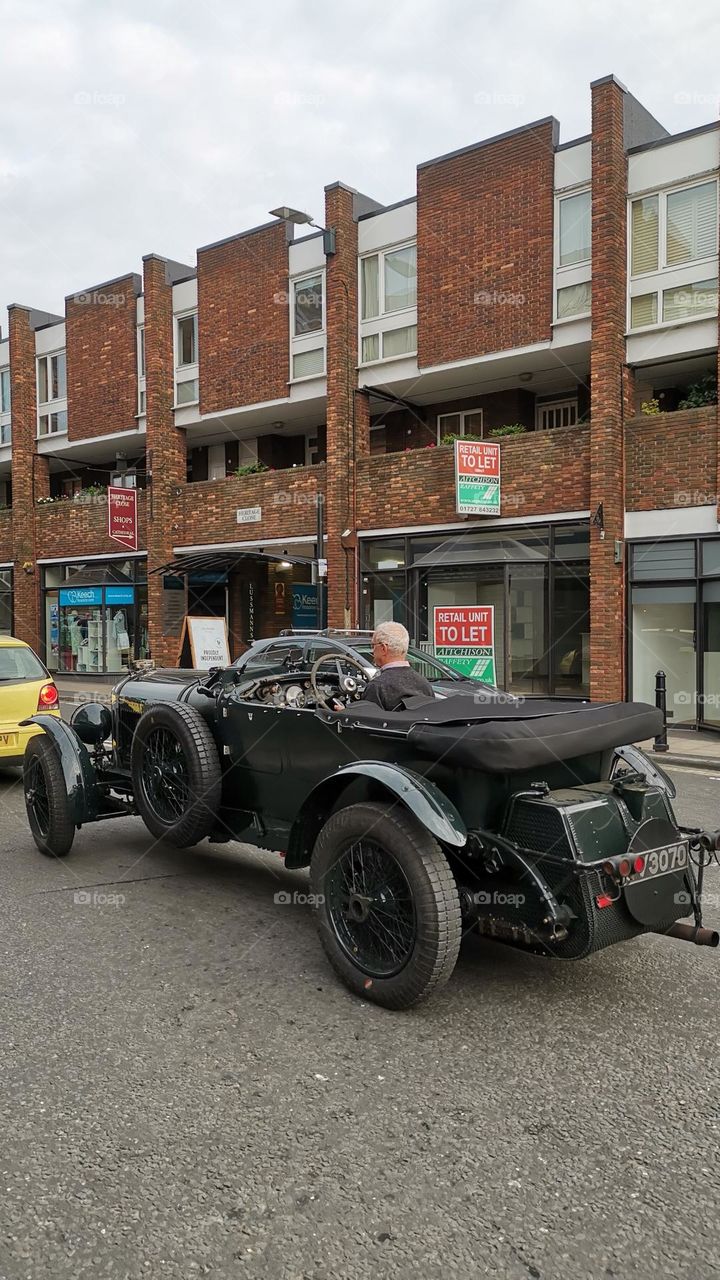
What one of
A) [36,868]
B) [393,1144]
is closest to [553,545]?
[36,868]

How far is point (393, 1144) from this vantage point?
276 cm

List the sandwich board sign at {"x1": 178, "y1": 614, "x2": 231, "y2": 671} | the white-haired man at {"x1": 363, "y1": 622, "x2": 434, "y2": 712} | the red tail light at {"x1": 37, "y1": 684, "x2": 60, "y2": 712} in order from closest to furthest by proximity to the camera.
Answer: the white-haired man at {"x1": 363, "y1": 622, "x2": 434, "y2": 712}, the red tail light at {"x1": 37, "y1": 684, "x2": 60, "y2": 712}, the sandwich board sign at {"x1": 178, "y1": 614, "x2": 231, "y2": 671}

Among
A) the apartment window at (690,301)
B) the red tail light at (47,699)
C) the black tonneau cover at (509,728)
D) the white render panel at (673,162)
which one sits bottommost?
the red tail light at (47,699)

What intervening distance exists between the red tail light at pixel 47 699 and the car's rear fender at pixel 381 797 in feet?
16.5

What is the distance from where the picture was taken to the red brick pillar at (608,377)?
14227 mm

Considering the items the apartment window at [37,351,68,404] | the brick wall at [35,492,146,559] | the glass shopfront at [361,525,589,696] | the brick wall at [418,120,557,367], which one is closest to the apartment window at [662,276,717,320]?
the brick wall at [418,120,557,367]

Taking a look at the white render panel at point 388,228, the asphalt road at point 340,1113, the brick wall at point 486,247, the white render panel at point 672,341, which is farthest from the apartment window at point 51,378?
the asphalt road at point 340,1113

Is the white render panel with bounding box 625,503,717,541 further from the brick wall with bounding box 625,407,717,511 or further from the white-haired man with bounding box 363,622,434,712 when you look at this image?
the white-haired man with bounding box 363,622,434,712

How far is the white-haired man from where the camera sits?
4.47 metres

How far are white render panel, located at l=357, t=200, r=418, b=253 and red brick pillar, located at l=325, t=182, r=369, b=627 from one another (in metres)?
0.22

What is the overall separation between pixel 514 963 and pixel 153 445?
63.2 ft

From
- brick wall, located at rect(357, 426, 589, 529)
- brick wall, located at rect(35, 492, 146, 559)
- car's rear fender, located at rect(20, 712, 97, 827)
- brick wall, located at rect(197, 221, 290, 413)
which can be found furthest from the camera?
brick wall, located at rect(35, 492, 146, 559)

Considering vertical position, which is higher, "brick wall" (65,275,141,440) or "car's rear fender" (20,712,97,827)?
"brick wall" (65,275,141,440)

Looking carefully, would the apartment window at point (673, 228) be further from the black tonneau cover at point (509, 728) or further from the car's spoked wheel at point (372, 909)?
the car's spoked wheel at point (372, 909)
